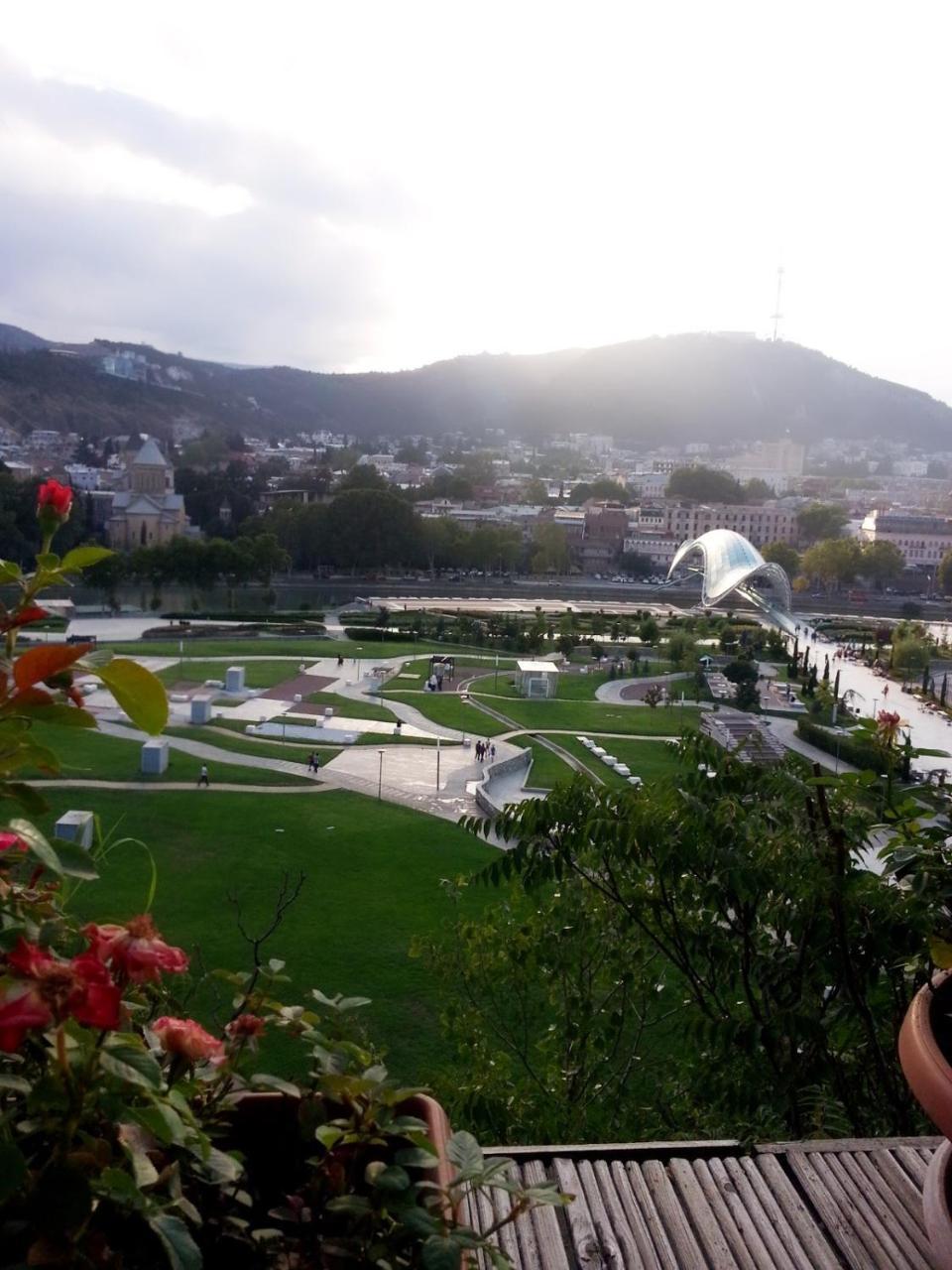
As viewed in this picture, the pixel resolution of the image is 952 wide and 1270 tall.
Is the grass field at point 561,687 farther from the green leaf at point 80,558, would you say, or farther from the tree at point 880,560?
the tree at point 880,560

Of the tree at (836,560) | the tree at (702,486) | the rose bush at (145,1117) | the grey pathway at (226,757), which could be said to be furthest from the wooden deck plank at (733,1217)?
the tree at (702,486)

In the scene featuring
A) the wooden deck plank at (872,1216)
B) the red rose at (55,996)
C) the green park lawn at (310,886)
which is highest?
the red rose at (55,996)

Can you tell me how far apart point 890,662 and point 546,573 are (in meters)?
17.4

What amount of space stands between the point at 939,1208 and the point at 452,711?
44.0ft

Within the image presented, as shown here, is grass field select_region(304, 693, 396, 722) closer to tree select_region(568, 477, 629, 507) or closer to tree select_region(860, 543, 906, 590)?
tree select_region(860, 543, 906, 590)

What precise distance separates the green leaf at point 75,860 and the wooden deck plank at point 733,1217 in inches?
32.8

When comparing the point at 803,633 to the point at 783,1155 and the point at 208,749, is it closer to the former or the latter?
the point at 208,749

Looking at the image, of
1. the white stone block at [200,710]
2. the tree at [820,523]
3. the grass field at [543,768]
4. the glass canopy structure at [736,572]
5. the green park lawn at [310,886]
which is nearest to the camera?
the green park lawn at [310,886]

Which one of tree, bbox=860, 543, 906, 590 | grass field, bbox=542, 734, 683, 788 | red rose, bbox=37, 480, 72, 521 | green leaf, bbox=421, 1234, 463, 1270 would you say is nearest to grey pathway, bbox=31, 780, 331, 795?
grass field, bbox=542, 734, 683, 788

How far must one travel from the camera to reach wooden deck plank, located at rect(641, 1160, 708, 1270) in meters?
1.10

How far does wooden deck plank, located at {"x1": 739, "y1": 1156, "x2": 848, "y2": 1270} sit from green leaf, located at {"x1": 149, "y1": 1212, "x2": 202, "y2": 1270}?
2.68 feet

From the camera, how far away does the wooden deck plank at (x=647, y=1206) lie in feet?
3.60

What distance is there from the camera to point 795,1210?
120cm

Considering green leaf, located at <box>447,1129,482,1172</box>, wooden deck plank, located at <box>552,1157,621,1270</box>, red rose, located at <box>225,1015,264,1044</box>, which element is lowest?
wooden deck plank, located at <box>552,1157,621,1270</box>
